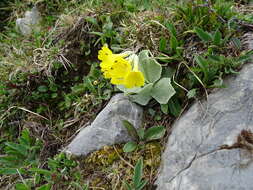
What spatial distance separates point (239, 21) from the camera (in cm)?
224

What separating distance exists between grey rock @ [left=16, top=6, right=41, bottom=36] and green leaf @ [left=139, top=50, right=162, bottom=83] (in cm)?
201

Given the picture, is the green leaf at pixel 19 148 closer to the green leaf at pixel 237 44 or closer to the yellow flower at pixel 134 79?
the yellow flower at pixel 134 79

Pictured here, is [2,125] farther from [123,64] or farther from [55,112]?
[123,64]

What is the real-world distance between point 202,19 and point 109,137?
1229 millimetres

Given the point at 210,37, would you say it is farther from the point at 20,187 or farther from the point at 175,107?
the point at 20,187

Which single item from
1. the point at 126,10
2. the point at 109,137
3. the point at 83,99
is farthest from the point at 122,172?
the point at 126,10

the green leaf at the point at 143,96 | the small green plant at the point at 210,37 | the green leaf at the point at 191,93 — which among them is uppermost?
the small green plant at the point at 210,37

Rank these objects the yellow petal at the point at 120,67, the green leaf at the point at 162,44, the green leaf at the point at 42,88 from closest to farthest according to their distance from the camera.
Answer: the yellow petal at the point at 120,67
the green leaf at the point at 162,44
the green leaf at the point at 42,88

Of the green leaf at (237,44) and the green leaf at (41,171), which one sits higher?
the green leaf at (237,44)

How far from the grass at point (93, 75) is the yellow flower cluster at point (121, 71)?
A: 273 millimetres

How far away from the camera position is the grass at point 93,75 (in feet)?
6.80

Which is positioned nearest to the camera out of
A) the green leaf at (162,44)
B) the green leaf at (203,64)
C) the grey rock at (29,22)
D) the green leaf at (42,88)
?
the green leaf at (203,64)

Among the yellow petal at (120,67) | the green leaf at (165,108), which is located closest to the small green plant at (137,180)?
the green leaf at (165,108)

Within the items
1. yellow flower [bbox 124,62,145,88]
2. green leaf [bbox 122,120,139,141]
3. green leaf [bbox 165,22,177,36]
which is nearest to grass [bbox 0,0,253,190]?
green leaf [bbox 165,22,177,36]
